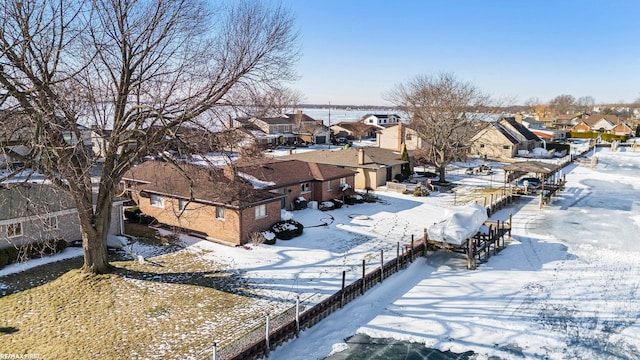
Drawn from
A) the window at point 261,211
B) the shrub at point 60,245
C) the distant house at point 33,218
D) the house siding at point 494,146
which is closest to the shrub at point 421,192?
the window at point 261,211

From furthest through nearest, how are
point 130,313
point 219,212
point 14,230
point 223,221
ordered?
1. point 219,212
2. point 223,221
3. point 14,230
4. point 130,313

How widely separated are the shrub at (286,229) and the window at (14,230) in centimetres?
1157

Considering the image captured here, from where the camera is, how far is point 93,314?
1453 centimetres

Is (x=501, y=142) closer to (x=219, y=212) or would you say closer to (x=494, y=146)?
(x=494, y=146)

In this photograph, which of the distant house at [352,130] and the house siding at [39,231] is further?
the distant house at [352,130]

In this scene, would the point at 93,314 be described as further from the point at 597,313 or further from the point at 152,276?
the point at 597,313

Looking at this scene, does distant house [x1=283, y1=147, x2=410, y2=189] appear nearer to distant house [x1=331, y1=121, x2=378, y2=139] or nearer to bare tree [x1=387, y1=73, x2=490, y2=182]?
bare tree [x1=387, y1=73, x2=490, y2=182]

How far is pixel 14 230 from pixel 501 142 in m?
59.5

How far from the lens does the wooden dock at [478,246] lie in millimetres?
20531

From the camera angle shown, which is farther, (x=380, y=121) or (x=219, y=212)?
(x=380, y=121)

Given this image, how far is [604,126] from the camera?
10506 cm

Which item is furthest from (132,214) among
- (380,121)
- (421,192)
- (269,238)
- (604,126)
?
(604,126)

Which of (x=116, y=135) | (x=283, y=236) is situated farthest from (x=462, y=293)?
(x=116, y=135)

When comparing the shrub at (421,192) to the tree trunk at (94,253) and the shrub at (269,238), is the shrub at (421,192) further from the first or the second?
the tree trunk at (94,253)
